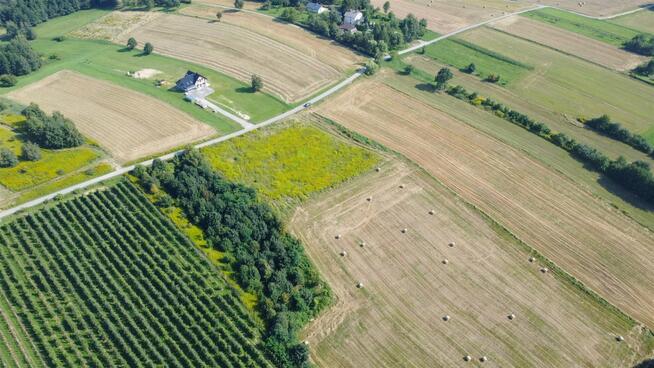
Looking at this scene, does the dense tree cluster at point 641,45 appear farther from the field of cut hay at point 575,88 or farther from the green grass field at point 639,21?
the field of cut hay at point 575,88

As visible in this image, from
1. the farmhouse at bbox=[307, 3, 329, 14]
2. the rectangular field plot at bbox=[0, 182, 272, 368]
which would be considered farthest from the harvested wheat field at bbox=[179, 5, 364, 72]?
the rectangular field plot at bbox=[0, 182, 272, 368]

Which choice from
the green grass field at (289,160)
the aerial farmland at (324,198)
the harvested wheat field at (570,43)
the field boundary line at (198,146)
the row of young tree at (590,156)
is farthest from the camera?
the harvested wheat field at (570,43)

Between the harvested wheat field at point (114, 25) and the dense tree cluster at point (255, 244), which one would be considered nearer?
the dense tree cluster at point (255, 244)

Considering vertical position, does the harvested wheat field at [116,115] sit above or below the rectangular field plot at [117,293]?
above

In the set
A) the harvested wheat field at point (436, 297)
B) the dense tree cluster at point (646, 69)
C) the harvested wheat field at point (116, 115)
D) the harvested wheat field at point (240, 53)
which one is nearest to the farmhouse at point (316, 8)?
the harvested wheat field at point (240, 53)

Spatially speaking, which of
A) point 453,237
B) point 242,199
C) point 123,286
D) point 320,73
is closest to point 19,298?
point 123,286

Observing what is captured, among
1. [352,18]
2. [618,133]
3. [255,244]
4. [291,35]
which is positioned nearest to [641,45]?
[618,133]

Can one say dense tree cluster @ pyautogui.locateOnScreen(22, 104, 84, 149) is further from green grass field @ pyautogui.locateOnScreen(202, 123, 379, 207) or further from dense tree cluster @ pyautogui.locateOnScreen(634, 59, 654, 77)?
dense tree cluster @ pyautogui.locateOnScreen(634, 59, 654, 77)
